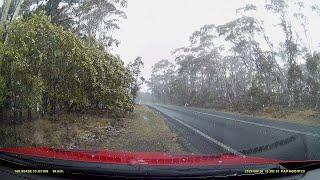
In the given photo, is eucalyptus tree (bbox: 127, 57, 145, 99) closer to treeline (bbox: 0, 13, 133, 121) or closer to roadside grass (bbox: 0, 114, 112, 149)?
treeline (bbox: 0, 13, 133, 121)

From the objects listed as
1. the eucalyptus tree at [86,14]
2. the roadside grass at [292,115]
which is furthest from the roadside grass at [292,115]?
the eucalyptus tree at [86,14]

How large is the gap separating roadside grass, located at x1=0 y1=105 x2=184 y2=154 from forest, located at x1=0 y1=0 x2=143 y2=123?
1.69ft

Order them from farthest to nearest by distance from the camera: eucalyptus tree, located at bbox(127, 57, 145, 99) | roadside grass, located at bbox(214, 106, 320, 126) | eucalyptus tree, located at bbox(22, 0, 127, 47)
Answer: roadside grass, located at bbox(214, 106, 320, 126) < eucalyptus tree, located at bbox(22, 0, 127, 47) < eucalyptus tree, located at bbox(127, 57, 145, 99)

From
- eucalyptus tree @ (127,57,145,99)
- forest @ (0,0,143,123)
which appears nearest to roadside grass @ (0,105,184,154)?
forest @ (0,0,143,123)

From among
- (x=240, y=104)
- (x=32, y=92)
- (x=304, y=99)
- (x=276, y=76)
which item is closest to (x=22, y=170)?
(x=32, y=92)

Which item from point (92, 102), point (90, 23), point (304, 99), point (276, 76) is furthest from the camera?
point (276, 76)

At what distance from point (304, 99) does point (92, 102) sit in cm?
2519

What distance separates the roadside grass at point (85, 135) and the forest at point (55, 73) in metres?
0.51

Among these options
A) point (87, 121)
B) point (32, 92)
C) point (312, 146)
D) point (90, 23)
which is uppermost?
point (90, 23)

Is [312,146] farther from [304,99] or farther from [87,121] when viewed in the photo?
[304,99]

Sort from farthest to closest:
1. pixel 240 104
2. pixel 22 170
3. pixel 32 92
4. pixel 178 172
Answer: pixel 240 104 → pixel 32 92 → pixel 22 170 → pixel 178 172

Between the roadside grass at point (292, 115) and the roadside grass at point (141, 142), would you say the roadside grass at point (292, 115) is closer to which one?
the roadside grass at point (292, 115)

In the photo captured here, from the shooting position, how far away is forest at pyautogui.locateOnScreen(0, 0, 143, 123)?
35.0 ft

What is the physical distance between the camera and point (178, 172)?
340 centimetres
